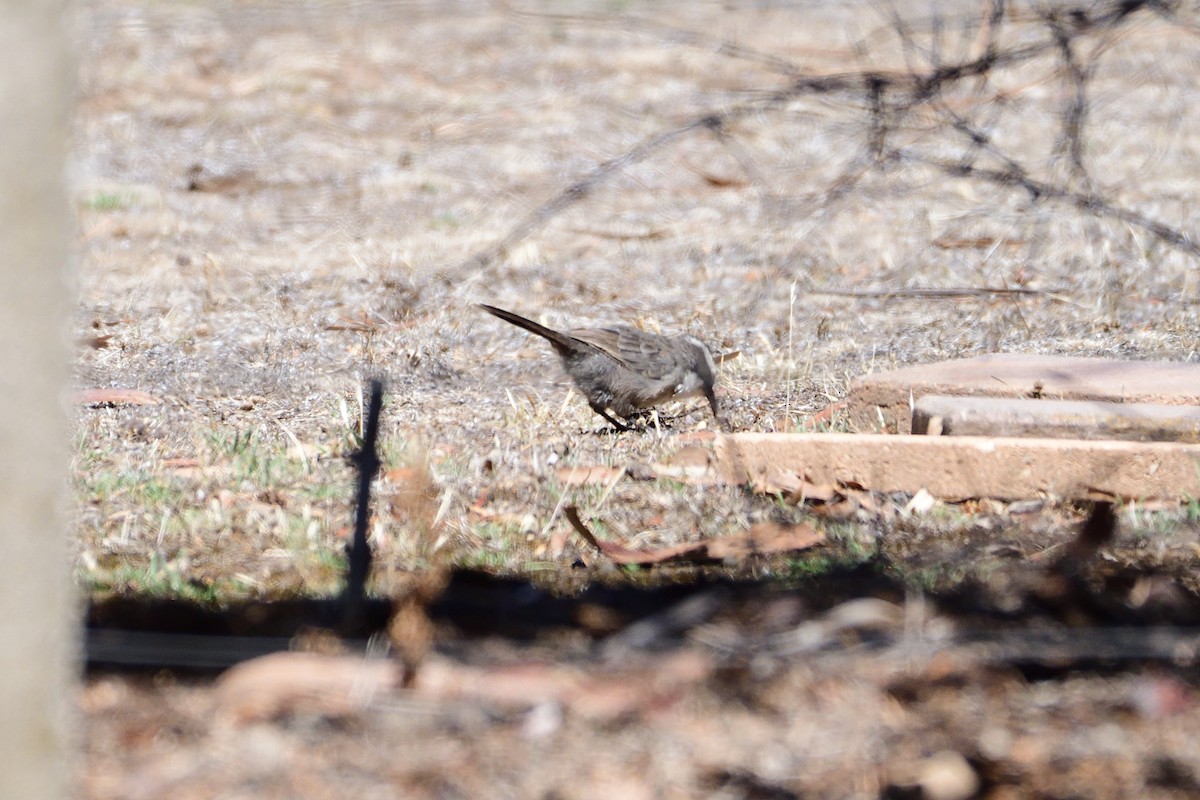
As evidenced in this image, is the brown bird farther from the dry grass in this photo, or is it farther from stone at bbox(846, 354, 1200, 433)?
stone at bbox(846, 354, 1200, 433)

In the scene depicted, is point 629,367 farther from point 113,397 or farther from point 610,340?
point 113,397

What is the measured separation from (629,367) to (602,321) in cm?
133

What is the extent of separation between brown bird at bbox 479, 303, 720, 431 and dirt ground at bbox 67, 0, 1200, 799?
6.4 inches

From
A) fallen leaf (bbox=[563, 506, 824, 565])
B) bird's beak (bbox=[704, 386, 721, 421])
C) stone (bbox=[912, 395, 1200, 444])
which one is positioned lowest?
bird's beak (bbox=[704, 386, 721, 421])

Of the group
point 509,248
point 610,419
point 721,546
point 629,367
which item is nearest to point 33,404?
point 721,546

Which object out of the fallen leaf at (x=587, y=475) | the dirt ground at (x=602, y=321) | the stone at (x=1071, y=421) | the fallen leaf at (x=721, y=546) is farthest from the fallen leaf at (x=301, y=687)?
the stone at (x=1071, y=421)

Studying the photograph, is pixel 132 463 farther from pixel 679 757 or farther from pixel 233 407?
pixel 679 757

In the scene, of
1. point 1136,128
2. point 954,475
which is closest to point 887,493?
point 954,475

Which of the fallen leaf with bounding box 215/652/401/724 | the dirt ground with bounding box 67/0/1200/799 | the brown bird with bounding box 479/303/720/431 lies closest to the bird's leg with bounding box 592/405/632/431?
the brown bird with bounding box 479/303/720/431

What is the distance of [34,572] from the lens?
5.98 ft

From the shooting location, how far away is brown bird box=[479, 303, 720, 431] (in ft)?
19.5

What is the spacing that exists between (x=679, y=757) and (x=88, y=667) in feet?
3.75

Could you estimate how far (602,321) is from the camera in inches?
288

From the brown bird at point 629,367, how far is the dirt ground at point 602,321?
16 cm
